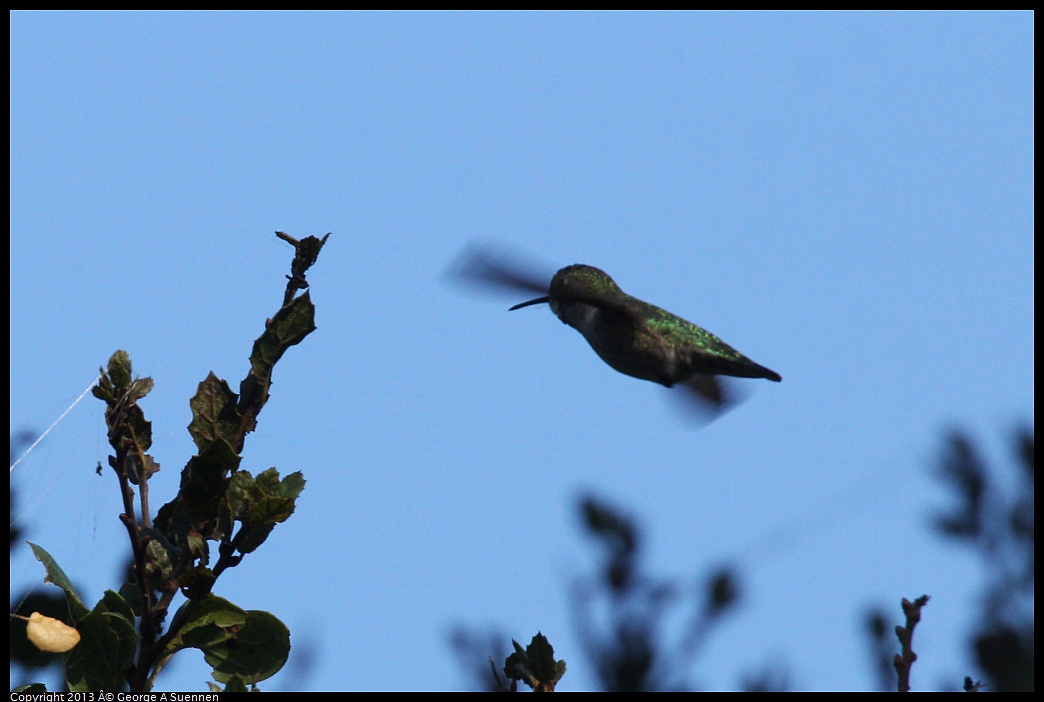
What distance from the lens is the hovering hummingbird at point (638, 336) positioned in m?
5.42

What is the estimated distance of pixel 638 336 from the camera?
5512 millimetres

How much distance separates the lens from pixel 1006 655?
2.06m

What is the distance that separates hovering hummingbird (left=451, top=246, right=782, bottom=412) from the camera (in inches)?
213

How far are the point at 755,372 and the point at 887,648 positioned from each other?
10.3ft

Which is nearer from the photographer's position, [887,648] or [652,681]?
[652,681]

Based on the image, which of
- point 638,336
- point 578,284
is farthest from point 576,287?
point 638,336

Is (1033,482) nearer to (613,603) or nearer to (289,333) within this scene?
(613,603)

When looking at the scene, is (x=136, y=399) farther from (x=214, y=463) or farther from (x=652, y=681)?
(x=652, y=681)

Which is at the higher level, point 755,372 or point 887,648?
point 755,372

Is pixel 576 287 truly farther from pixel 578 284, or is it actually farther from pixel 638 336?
pixel 638 336
